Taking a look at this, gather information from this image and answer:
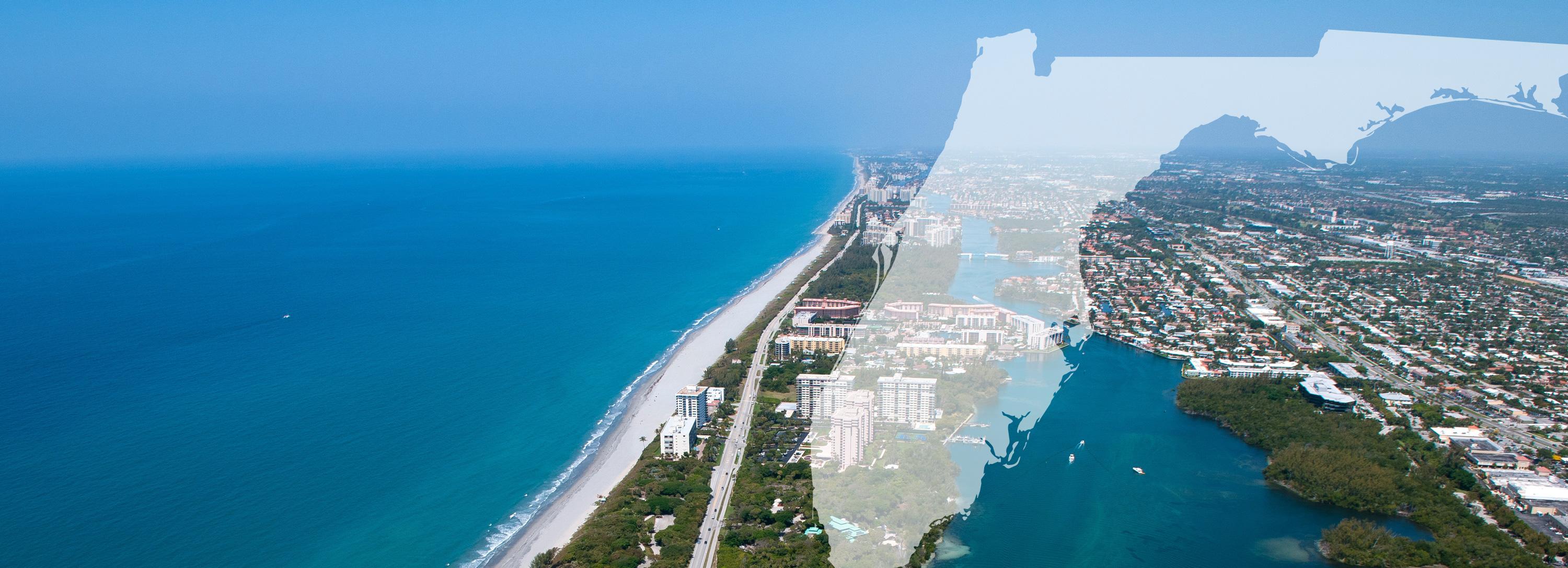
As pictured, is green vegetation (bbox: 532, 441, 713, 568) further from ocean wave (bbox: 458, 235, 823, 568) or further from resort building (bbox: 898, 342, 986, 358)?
resort building (bbox: 898, 342, 986, 358)

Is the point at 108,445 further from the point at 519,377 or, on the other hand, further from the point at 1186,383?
the point at 1186,383

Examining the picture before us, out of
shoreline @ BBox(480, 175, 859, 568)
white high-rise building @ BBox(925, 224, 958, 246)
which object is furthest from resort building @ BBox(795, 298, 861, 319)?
white high-rise building @ BBox(925, 224, 958, 246)

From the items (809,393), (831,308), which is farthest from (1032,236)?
(831,308)

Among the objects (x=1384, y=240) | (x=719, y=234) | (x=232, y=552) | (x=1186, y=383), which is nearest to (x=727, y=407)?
(x=232, y=552)

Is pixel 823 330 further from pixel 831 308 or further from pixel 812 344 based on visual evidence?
pixel 831 308

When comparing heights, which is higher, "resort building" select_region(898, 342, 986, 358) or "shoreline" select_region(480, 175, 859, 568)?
"resort building" select_region(898, 342, 986, 358)
